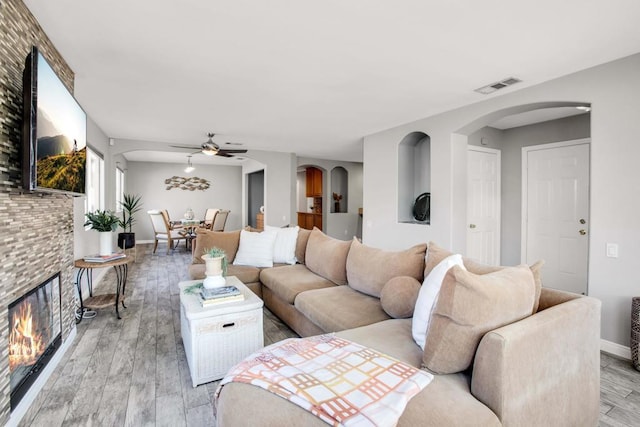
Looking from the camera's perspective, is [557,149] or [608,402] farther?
[557,149]

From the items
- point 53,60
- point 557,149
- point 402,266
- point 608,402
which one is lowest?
point 608,402

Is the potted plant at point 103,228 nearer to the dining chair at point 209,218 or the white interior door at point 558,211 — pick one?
the dining chair at point 209,218

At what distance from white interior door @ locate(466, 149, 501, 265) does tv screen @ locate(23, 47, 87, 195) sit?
4.59 metres

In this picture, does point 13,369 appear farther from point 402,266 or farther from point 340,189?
point 340,189

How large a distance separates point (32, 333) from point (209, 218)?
6924 mm

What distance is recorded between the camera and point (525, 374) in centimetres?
126

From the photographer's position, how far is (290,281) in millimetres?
3125

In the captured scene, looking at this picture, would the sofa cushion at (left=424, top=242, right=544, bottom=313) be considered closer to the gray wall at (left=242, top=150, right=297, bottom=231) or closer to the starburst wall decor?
the gray wall at (left=242, top=150, right=297, bottom=231)

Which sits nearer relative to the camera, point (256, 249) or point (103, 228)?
point (103, 228)

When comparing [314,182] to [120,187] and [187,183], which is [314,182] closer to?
[187,183]

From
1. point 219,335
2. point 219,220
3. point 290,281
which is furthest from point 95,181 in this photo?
point 219,335

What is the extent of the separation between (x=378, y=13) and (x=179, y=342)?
2.93m

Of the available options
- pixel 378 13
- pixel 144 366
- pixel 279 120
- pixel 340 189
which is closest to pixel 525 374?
pixel 378 13

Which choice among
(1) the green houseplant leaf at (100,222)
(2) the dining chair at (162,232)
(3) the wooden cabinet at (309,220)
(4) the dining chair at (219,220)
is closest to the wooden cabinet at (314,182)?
(3) the wooden cabinet at (309,220)
